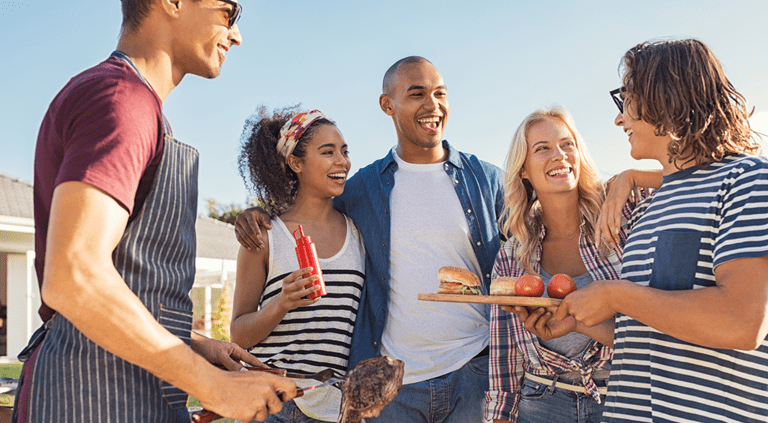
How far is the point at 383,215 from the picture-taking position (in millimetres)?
3764

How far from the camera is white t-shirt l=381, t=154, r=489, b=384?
3.42 meters

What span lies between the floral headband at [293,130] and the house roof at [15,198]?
1220cm

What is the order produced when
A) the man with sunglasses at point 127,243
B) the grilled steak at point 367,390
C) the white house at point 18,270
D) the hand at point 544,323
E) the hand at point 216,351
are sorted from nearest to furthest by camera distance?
the man with sunglasses at point 127,243 → the grilled steak at point 367,390 → the hand at point 216,351 → the hand at point 544,323 → the white house at point 18,270

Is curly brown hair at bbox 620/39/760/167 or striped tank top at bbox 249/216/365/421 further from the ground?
curly brown hair at bbox 620/39/760/167

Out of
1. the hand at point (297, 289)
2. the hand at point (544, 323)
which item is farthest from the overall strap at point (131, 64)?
the hand at point (544, 323)

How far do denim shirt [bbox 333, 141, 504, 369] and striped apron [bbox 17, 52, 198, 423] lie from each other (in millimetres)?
1635

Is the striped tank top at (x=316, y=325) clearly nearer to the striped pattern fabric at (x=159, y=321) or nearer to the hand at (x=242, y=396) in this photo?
the striped pattern fabric at (x=159, y=321)

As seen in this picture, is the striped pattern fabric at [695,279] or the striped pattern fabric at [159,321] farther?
the striped pattern fabric at [695,279]

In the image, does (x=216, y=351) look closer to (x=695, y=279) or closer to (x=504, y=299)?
(x=504, y=299)

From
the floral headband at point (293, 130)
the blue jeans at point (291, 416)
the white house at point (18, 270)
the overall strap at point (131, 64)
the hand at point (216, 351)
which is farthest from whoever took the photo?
the white house at point (18, 270)

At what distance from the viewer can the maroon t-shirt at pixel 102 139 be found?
4.77ft

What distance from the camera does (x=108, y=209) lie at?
4.74ft

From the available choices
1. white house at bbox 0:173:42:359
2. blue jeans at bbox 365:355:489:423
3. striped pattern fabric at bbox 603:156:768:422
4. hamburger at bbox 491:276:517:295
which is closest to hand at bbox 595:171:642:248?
hamburger at bbox 491:276:517:295

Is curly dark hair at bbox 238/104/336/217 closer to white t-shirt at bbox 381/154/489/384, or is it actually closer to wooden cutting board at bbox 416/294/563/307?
white t-shirt at bbox 381/154/489/384
